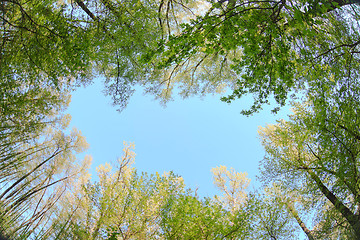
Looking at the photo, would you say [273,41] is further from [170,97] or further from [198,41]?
[170,97]

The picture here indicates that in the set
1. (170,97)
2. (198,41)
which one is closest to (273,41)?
(198,41)

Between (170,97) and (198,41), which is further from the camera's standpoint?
(170,97)

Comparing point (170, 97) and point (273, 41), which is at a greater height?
point (170, 97)

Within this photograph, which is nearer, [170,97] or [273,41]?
[273,41]

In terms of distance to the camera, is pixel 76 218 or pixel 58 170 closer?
pixel 76 218

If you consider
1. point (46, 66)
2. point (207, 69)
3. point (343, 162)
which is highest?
point (207, 69)

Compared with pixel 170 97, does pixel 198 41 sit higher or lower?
lower

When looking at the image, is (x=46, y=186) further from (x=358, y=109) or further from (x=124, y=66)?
(x=358, y=109)

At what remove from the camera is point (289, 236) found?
29.3 feet

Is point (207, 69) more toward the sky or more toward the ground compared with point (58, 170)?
more toward the sky

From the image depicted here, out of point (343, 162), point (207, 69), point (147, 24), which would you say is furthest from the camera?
point (207, 69)

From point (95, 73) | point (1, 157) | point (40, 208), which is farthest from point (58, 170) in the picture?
point (95, 73)

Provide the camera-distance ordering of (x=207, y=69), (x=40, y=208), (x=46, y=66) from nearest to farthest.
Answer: (x=46, y=66) < (x=40, y=208) < (x=207, y=69)

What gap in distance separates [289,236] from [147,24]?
1006 cm
